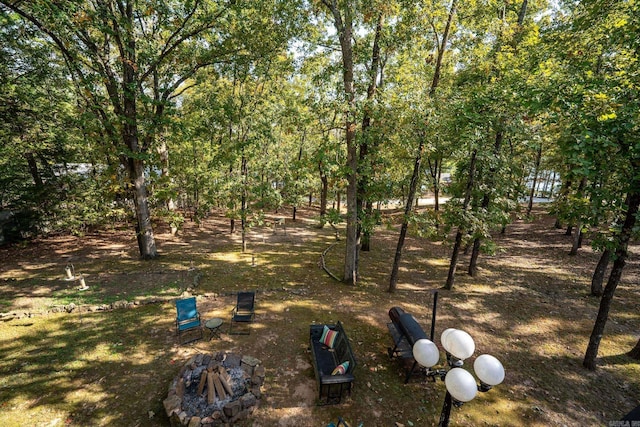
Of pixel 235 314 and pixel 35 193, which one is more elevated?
A: pixel 35 193

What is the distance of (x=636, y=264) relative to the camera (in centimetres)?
1331

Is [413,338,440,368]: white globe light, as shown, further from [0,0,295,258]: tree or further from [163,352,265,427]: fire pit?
[0,0,295,258]: tree

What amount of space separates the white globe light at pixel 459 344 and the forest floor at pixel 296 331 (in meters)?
2.65

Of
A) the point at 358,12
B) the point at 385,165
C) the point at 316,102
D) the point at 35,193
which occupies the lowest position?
the point at 35,193

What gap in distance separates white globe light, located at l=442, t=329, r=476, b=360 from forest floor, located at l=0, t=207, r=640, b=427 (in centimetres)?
265

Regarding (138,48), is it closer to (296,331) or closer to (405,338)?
(296,331)

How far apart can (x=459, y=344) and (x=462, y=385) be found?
0.48 m

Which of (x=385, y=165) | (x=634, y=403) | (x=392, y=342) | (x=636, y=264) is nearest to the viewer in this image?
(x=634, y=403)

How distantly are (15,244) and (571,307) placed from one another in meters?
26.3

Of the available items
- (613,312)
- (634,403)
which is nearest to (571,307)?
(613,312)

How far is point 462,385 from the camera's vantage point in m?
3.41

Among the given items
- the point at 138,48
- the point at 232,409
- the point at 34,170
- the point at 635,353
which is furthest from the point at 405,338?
the point at 34,170

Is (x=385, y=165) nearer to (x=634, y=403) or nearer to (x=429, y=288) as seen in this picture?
(x=429, y=288)

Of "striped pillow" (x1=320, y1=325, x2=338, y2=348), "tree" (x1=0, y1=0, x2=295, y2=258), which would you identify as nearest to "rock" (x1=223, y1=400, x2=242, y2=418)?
"striped pillow" (x1=320, y1=325, x2=338, y2=348)
